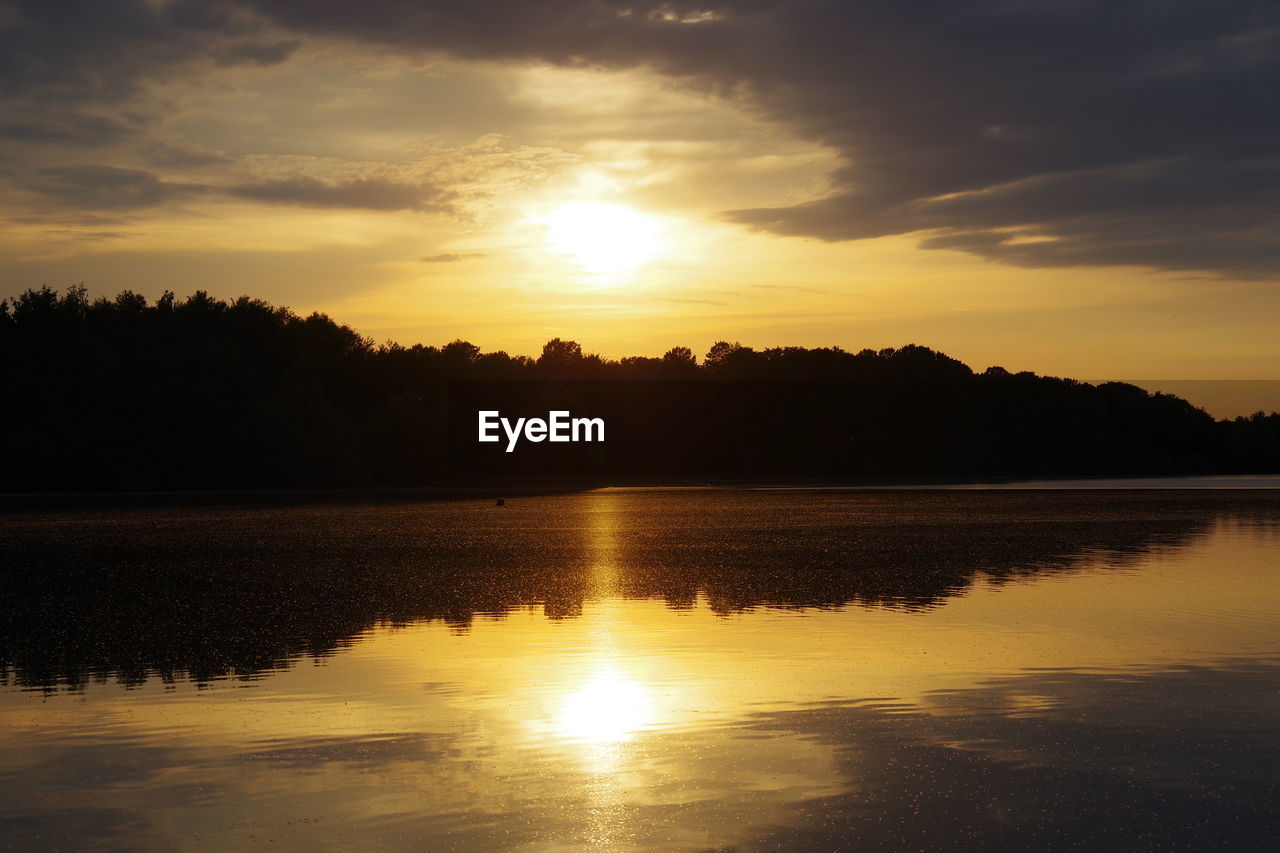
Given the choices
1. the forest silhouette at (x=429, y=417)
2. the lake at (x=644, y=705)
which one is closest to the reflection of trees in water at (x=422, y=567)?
the lake at (x=644, y=705)

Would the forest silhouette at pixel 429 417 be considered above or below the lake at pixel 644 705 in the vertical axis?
above

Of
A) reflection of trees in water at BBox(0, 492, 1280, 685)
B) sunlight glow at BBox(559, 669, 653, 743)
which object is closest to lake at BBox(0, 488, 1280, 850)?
sunlight glow at BBox(559, 669, 653, 743)

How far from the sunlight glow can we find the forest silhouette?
95471 millimetres

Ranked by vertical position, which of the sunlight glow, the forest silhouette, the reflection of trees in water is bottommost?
the reflection of trees in water

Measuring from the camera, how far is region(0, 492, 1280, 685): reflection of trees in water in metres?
20.5

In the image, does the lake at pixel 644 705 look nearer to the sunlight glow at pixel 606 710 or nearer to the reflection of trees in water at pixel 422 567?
the sunlight glow at pixel 606 710

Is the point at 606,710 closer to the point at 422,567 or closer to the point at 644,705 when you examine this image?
the point at 644,705

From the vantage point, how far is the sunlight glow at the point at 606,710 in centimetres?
1313

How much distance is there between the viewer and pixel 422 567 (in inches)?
1303

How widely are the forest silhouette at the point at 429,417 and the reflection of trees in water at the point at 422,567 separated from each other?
4528 cm

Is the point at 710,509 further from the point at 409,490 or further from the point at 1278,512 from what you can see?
the point at 409,490

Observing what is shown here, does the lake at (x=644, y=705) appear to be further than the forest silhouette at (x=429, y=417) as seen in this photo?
No

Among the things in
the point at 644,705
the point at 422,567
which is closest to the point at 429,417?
the point at 422,567

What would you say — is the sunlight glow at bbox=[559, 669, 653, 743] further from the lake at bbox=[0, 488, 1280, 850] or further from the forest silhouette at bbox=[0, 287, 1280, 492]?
the forest silhouette at bbox=[0, 287, 1280, 492]
